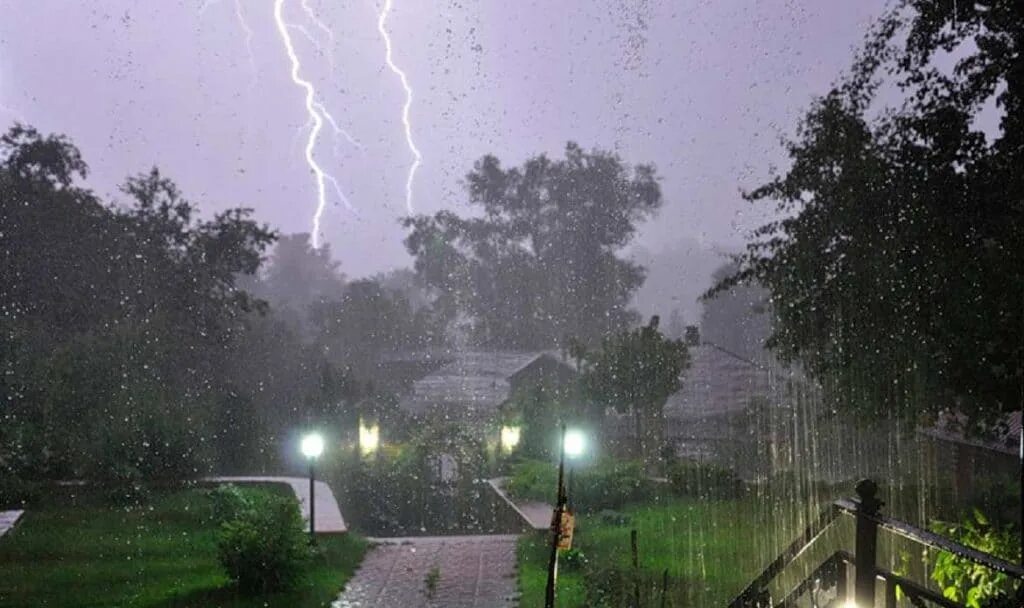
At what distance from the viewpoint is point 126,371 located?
24297 mm

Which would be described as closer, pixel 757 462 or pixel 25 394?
pixel 25 394

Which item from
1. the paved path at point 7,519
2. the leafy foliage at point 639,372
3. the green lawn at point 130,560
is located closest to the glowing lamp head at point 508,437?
the leafy foliage at point 639,372

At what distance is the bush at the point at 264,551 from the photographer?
1181cm

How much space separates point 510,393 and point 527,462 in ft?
33.9

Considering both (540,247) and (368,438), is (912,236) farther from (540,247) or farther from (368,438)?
(540,247)

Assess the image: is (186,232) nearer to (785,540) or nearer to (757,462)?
(757,462)

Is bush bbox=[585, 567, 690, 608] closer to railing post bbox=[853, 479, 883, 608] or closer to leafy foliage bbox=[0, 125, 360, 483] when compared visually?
railing post bbox=[853, 479, 883, 608]

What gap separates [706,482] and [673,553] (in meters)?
8.33

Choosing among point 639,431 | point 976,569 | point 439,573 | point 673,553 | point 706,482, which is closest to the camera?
point 976,569

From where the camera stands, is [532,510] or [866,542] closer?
[866,542]

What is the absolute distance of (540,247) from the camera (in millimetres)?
56812

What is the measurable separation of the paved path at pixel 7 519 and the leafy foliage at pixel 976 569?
14.1m

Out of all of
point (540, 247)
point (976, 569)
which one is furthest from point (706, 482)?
point (540, 247)

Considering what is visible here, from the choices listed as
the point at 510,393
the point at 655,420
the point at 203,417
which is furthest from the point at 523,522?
the point at 510,393
